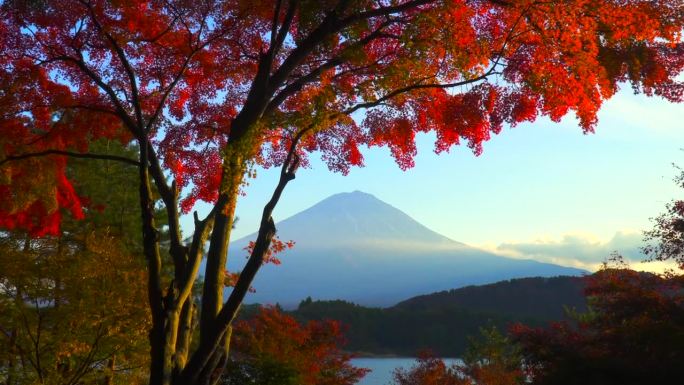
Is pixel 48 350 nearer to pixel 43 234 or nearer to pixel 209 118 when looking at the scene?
pixel 43 234

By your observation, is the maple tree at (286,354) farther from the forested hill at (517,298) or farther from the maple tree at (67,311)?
the forested hill at (517,298)

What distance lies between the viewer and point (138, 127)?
5980 millimetres

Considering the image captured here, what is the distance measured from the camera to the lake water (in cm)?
5824

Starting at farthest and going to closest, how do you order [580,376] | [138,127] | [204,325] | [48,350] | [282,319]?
[282,319] < [48,350] < [580,376] < [138,127] < [204,325]

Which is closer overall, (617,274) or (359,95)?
(359,95)

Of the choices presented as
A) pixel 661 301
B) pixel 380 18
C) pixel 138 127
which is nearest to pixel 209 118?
pixel 138 127

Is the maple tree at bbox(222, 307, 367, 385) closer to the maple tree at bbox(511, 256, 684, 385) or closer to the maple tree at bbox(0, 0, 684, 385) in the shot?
the maple tree at bbox(511, 256, 684, 385)

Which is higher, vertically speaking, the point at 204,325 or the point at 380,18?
the point at 380,18

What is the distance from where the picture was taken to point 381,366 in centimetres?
6462

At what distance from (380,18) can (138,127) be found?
2860 mm

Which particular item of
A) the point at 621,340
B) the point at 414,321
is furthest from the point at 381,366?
the point at 621,340

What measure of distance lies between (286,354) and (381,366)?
167 feet

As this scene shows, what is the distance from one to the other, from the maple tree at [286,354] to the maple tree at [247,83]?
8.07 m

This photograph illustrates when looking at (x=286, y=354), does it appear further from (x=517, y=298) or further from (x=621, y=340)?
(x=517, y=298)
